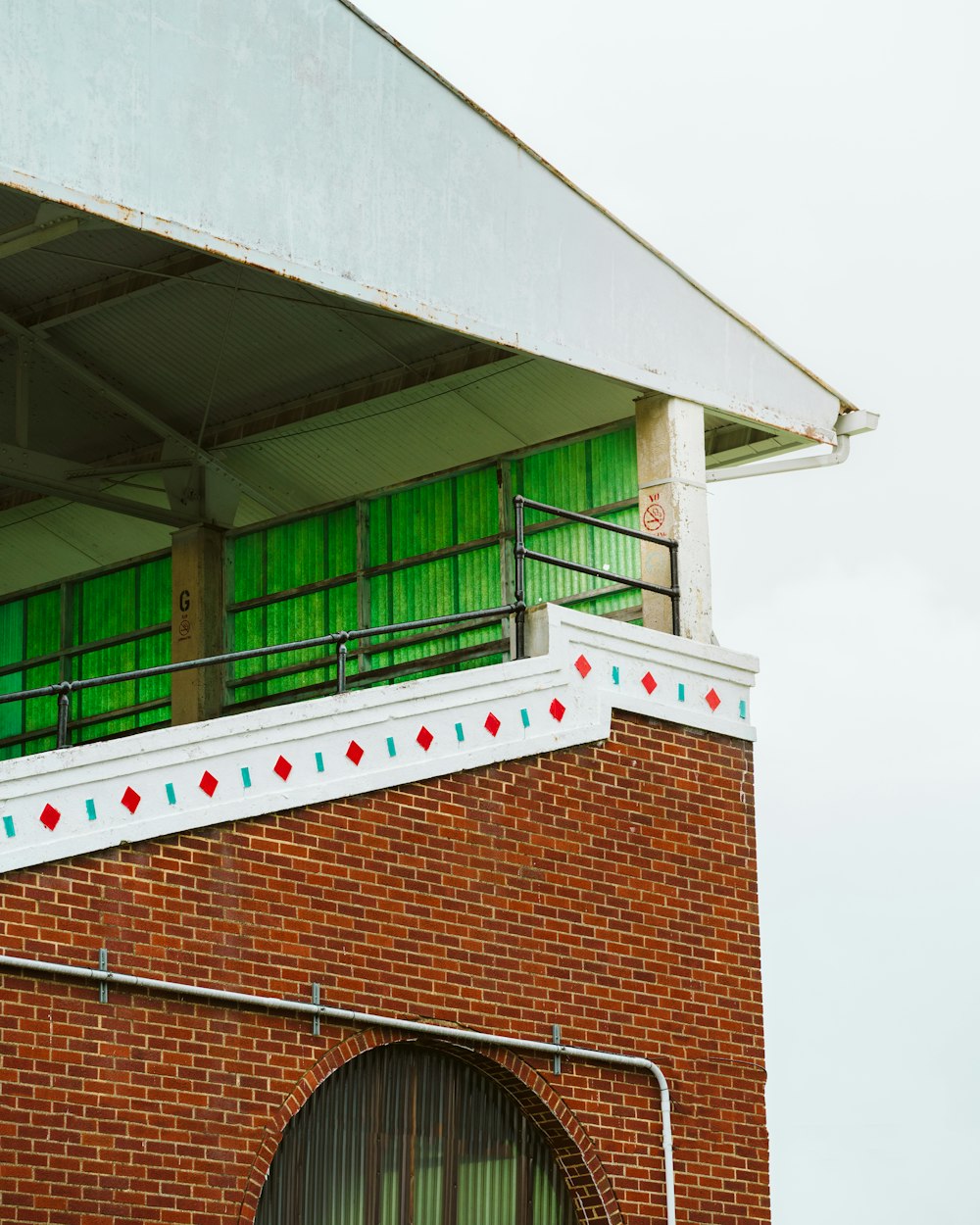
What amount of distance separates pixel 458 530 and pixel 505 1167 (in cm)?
607

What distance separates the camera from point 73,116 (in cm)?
1469

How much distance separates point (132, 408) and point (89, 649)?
252 centimetres

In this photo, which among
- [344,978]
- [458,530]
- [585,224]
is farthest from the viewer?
[458,530]

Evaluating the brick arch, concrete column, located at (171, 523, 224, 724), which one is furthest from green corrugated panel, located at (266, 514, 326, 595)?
the brick arch

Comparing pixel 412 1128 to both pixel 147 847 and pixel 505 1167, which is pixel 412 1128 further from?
pixel 147 847

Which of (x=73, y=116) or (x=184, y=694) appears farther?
(x=184, y=694)

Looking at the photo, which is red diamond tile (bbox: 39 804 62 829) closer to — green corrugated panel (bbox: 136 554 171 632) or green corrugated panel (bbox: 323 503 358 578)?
green corrugated panel (bbox: 323 503 358 578)

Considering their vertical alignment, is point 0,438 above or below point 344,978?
above

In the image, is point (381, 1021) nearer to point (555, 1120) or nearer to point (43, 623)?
point (555, 1120)

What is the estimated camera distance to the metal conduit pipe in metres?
Answer: 12.9

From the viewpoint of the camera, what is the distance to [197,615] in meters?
20.5

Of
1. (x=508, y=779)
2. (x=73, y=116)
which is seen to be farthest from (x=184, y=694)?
(x=73, y=116)

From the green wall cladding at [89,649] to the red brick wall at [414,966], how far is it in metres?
5.94

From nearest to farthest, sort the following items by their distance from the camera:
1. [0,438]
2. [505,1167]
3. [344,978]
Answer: [344,978] < [505,1167] < [0,438]
